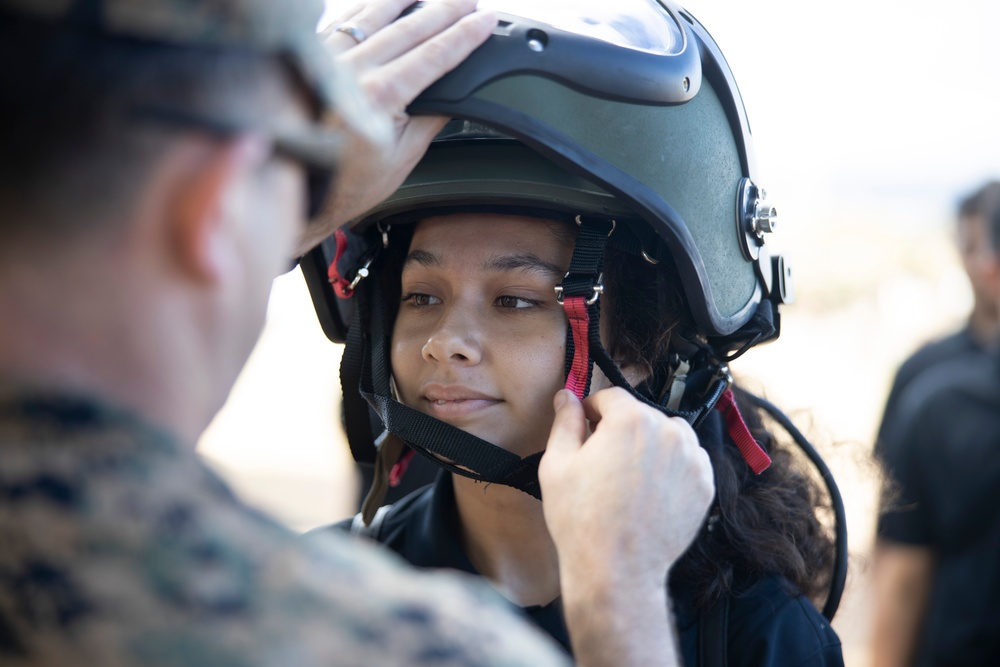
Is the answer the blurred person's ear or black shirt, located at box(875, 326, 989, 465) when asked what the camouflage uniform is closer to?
the blurred person's ear

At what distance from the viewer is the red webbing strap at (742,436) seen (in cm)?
219

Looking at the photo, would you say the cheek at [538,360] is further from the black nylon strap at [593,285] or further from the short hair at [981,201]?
the short hair at [981,201]

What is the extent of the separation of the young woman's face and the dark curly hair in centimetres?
17

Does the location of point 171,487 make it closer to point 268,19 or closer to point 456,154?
point 268,19

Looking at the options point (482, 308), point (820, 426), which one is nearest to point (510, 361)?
point (482, 308)

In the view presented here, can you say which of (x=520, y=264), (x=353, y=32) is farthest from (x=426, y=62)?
(x=520, y=264)

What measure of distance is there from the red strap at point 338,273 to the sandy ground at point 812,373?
3.63 feet

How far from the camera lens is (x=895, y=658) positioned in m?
3.91

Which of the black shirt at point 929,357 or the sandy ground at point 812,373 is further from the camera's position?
the sandy ground at point 812,373

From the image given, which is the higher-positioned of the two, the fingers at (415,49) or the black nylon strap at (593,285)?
the fingers at (415,49)

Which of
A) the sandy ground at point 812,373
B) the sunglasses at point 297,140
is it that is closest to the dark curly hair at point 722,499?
the sandy ground at point 812,373

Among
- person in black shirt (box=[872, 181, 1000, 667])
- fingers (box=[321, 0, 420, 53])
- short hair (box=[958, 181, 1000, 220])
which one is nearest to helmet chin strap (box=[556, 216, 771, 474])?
fingers (box=[321, 0, 420, 53])

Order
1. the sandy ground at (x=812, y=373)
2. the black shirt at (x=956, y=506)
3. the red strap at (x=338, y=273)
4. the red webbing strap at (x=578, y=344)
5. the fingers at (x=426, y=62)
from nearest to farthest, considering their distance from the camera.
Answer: the fingers at (x=426, y=62) < the red webbing strap at (x=578, y=344) < the red strap at (x=338, y=273) < the black shirt at (x=956, y=506) < the sandy ground at (x=812, y=373)

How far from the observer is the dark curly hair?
2.05 m
